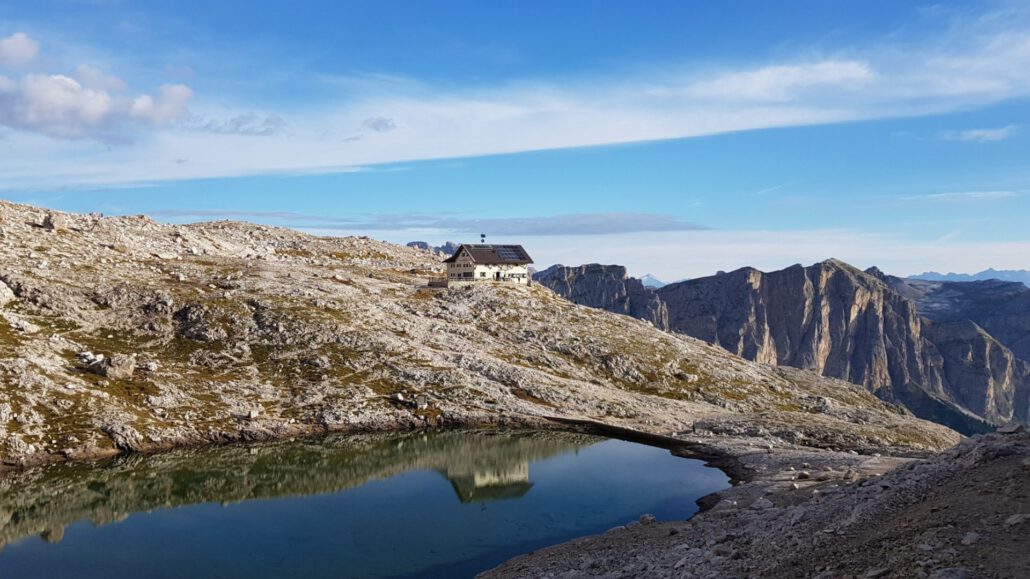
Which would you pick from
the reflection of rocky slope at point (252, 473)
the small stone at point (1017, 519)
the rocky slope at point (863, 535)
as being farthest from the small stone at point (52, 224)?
the small stone at point (1017, 519)

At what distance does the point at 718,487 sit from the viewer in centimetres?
8531

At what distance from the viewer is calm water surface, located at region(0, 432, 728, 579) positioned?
60.2m

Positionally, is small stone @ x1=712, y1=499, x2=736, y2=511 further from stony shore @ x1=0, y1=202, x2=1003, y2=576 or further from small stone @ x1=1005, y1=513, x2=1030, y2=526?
small stone @ x1=1005, y1=513, x2=1030, y2=526

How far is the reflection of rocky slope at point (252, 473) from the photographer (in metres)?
75.9

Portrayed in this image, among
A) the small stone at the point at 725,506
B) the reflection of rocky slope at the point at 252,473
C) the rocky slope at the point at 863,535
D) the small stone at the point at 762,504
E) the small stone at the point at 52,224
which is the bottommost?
the reflection of rocky slope at the point at 252,473

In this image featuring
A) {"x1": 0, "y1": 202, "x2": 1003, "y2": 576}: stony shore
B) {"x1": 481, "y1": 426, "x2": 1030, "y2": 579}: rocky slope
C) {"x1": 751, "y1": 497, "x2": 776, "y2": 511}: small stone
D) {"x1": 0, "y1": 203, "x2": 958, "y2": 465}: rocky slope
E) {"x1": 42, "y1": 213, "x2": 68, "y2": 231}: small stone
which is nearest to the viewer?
{"x1": 481, "y1": 426, "x2": 1030, "y2": 579}: rocky slope

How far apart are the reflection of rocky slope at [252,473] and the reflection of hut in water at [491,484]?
0.16m

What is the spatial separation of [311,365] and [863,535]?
352 ft

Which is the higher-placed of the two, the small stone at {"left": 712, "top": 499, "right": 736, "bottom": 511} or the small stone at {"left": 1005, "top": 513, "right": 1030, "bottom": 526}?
the small stone at {"left": 1005, "top": 513, "right": 1030, "bottom": 526}

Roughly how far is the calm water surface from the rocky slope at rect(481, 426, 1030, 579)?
9770 millimetres

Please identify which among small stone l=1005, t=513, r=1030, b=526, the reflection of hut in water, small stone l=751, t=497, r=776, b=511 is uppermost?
small stone l=1005, t=513, r=1030, b=526

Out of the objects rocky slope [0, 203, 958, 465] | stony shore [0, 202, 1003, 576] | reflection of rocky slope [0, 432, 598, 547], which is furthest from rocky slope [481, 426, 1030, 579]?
rocky slope [0, 203, 958, 465]

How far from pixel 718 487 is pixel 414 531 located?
138ft

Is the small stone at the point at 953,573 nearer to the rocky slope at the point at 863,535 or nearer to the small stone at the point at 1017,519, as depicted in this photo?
the rocky slope at the point at 863,535
